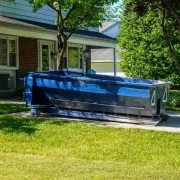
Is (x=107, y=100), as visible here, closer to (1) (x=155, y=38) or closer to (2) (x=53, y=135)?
(2) (x=53, y=135)

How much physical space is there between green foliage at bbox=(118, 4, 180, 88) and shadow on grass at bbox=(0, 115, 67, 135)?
60.3 ft

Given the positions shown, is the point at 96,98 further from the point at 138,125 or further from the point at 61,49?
the point at 61,49

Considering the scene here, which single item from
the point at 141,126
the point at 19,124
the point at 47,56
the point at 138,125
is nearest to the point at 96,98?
the point at 138,125

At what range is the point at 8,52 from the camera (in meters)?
20.4

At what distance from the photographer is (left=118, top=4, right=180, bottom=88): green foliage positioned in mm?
29203

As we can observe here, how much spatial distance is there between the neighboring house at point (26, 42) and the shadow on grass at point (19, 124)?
7.40 m

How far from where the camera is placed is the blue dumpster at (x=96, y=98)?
38.6ft

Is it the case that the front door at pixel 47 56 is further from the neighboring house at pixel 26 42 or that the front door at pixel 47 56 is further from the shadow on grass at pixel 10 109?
the shadow on grass at pixel 10 109

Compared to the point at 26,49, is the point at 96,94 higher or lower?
lower

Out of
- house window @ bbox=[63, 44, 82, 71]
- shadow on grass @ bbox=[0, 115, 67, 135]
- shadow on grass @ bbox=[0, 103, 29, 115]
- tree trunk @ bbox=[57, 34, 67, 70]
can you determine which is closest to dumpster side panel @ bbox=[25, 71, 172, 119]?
shadow on grass @ bbox=[0, 103, 29, 115]

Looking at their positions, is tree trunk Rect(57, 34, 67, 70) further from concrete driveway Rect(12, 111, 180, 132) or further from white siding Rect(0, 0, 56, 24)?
white siding Rect(0, 0, 56, 24)

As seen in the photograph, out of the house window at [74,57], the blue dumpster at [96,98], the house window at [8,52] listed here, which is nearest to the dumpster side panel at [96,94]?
the blue dumpster at [96,98]

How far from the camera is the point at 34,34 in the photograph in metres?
20.1

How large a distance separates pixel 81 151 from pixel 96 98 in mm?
3757
